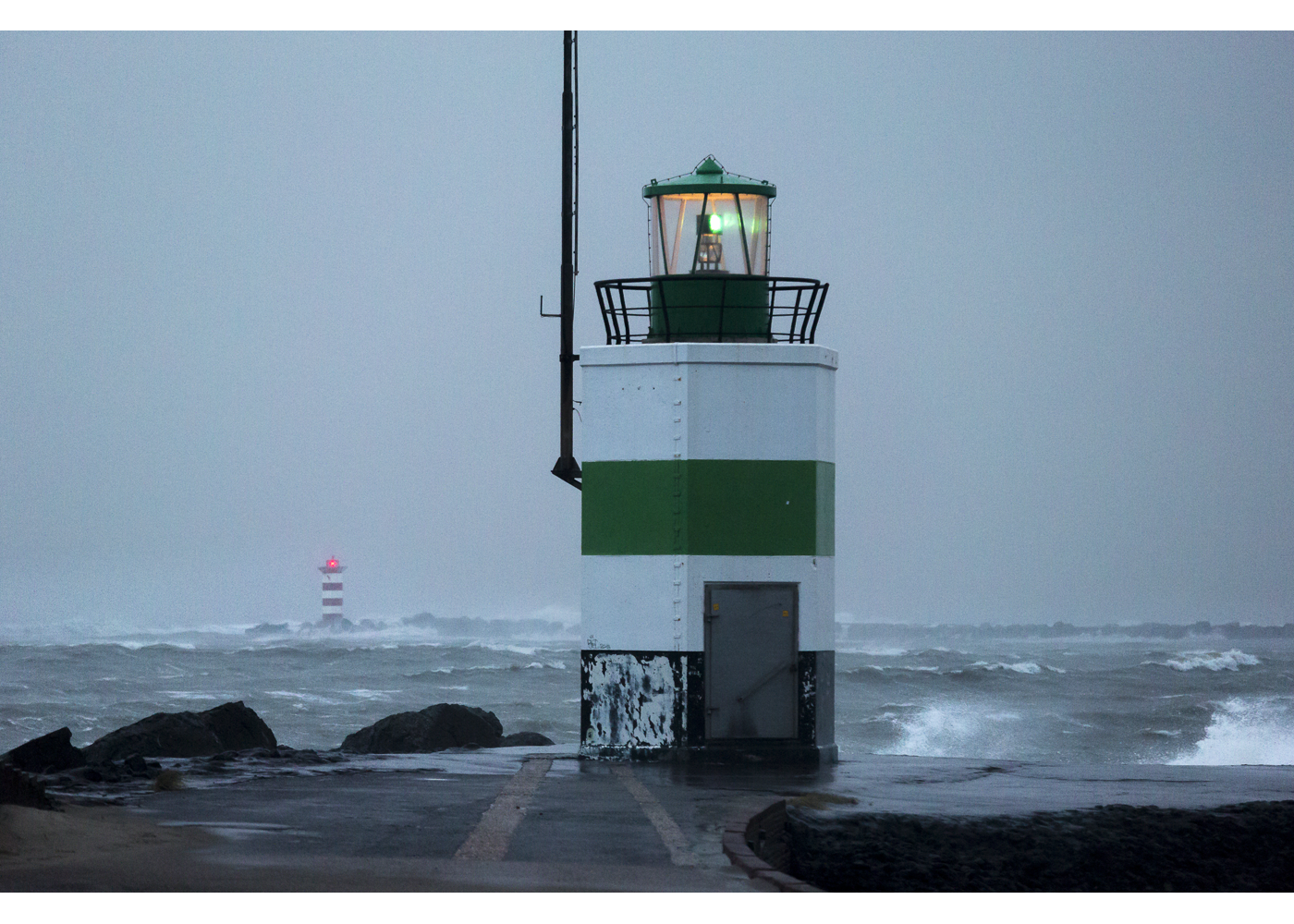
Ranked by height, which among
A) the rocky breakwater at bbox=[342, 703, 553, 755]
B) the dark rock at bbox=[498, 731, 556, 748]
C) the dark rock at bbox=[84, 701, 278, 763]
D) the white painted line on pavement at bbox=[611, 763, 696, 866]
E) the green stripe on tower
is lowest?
the dark rock at bbox=[498, 731, 556, 748]

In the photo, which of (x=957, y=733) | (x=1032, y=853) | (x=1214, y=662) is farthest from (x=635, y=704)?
(x=1214, y=662)

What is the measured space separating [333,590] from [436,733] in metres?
112

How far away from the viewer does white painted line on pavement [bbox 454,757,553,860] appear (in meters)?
7.66

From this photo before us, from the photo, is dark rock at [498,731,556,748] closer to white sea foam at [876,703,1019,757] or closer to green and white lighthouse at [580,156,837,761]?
green and white lighthouse at [580,156,837,761]

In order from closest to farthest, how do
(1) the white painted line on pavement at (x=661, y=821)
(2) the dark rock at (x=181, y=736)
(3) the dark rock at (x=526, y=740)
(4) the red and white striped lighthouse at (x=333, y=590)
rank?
(1) the white painted line on pavement at (x=661, y=821), (2) the dark rock at (x=181, y=736), (3) the dark rock at (x=526, y=740), (4) the red and white striped lighthouse at (x=333, y=590)

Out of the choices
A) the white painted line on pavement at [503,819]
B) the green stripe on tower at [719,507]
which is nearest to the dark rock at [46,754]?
the white painted line on pavement at [503,819]

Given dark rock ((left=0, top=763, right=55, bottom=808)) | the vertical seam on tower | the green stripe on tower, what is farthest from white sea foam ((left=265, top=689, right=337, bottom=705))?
dark rock ((left=0, top=763, right=55, bottom=808))

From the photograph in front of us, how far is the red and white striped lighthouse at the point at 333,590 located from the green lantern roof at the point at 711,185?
368 ft

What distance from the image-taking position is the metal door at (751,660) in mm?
12852

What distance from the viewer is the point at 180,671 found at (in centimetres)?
5975

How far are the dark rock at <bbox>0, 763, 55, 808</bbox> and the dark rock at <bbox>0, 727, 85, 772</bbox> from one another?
285cm

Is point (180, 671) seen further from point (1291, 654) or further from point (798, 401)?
point (798, 401)

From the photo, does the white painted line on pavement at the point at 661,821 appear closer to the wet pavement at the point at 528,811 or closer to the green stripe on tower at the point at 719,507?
the wet pavement at the point at 528,811

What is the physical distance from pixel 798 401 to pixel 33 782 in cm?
681
